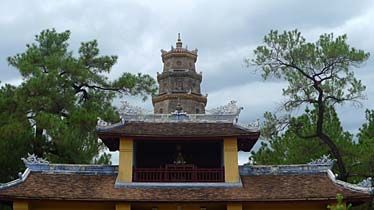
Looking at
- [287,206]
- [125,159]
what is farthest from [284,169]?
[125,159]

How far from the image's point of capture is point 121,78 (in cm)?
2545

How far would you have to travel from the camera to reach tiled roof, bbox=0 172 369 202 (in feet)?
51.5

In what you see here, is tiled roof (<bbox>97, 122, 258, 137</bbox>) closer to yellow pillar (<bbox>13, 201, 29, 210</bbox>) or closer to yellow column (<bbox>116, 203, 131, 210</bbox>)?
yellow column (<bbox>116, 203, 131, 210</bbox>)

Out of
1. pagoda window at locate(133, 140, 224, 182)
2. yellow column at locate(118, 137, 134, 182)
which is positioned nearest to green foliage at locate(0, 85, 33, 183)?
pagoda window at locate(133, 140, 224, 182)

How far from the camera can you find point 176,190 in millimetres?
16641

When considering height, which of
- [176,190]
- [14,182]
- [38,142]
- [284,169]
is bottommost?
[176,190]

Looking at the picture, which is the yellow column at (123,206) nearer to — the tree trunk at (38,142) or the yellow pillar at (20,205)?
the yellow pillar at (20,205)

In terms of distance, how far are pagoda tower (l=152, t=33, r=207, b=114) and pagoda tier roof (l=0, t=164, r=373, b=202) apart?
88.5 feet

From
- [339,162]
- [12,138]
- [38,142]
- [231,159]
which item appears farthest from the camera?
[38,142]

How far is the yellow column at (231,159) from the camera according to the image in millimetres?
17141

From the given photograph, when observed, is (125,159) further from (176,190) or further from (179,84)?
(179,84)

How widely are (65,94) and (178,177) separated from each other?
27.0 feet

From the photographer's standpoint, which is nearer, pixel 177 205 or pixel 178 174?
pixel 177 205

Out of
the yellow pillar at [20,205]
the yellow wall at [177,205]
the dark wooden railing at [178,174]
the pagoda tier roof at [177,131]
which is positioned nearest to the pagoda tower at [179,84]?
the pagoda tier roof at [177,131]
